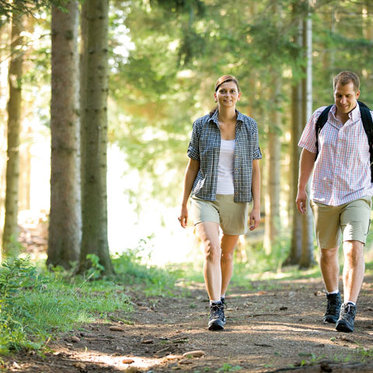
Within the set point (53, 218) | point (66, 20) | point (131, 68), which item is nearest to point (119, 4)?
point (131, 68)

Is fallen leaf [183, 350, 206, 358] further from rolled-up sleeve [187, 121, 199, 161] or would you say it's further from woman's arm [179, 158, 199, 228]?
rolled-up sleeve [187, 121, 199, 161]

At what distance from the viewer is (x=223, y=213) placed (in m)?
6.27

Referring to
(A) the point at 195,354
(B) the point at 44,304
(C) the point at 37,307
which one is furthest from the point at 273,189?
(A) the point at 195,354

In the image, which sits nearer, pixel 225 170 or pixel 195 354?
pixel 195 354

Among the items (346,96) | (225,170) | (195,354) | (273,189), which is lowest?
(195,354)

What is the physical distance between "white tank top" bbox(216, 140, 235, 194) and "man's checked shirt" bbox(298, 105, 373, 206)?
0.88 meters

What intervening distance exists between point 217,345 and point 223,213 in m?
1.49

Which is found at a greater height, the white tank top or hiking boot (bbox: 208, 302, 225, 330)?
the white tank top

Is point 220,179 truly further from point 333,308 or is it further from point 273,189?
point 273,189

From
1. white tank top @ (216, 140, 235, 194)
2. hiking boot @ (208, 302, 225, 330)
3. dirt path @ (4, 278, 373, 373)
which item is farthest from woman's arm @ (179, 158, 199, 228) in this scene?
dirt path @ (4, 278, 373, 373)

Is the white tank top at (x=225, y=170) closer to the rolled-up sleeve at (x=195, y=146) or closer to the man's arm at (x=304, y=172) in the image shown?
the rolled-up sleeve at (x=195, y=146)

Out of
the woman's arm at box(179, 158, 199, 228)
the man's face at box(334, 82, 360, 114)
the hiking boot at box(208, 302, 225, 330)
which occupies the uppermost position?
the man's face at box(334, 82, 360, 114)

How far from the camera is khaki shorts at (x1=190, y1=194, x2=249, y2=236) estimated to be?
6163mm

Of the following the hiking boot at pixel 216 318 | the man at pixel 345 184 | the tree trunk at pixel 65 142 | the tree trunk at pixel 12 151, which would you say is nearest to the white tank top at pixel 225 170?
the man at pixel 345 184
